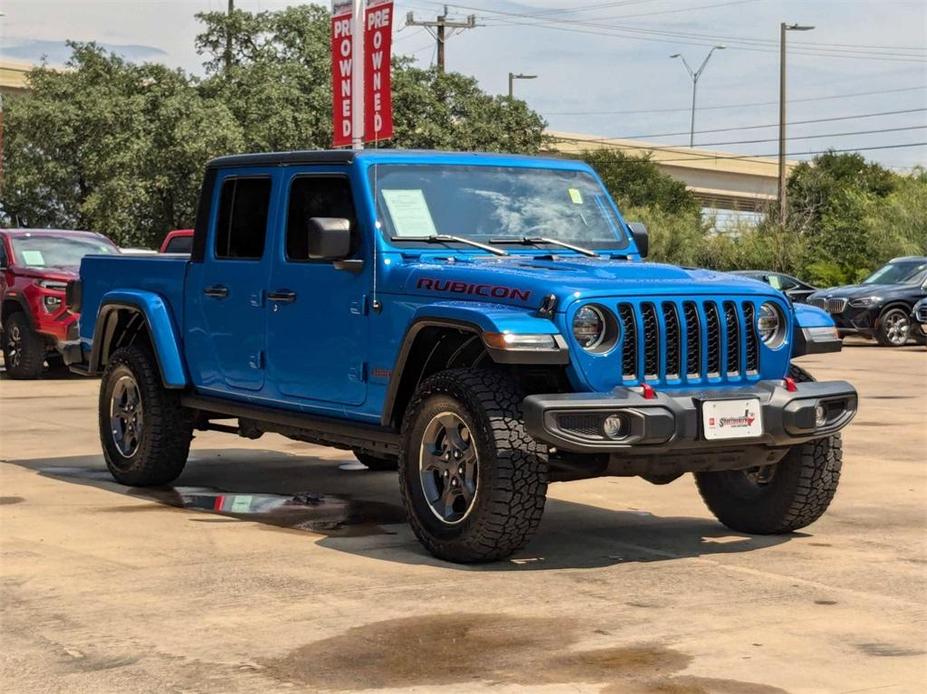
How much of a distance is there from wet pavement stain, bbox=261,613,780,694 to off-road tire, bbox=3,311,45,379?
14.2 metres

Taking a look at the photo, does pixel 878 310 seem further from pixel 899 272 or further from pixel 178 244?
pixel 178 244

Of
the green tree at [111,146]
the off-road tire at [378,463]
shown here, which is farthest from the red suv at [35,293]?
the green tree at [111,146]

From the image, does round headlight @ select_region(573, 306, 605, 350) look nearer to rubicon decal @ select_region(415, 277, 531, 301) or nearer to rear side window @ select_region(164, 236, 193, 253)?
rubicon decal @ select_region(415, 277, 531, 301)

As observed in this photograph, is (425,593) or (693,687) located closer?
(693,687)

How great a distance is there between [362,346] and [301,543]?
1.05 meters

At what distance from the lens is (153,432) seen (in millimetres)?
10117

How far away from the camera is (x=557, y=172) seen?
30.8 ft

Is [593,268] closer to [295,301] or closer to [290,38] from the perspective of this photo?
[295,301]

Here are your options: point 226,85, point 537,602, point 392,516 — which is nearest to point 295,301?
point 392,516

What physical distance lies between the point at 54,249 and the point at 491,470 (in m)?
14.6

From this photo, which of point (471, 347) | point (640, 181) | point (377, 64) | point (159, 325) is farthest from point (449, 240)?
point (640, 181)

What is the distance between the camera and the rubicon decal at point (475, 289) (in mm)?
7633

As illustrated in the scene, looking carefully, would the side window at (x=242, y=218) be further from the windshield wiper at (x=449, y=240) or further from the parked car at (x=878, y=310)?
the parked car at (x=878, y=310)

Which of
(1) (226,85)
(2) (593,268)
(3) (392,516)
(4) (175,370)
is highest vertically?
(1) (226,85)
